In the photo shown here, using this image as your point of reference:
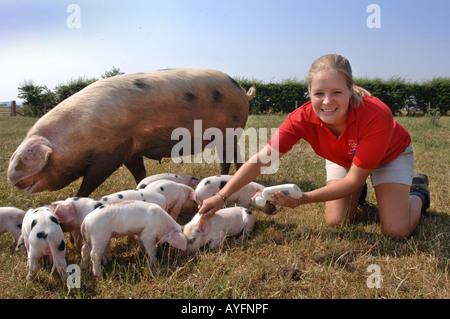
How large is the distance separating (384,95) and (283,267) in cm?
2394

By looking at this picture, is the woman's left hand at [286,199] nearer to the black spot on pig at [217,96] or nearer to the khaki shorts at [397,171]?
the khaki shorts at [397,171]

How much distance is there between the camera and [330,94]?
101 inches

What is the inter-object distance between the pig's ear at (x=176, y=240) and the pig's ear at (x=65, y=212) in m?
0.90

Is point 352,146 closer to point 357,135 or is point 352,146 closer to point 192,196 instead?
point 357,135

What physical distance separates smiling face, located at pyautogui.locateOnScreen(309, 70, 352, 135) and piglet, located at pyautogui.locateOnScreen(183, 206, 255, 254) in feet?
3.91

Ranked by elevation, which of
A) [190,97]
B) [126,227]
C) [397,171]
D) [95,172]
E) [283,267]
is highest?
[190,97]

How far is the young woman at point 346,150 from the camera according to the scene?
258cm

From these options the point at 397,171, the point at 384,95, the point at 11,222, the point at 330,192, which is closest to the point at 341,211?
the point at 397,171

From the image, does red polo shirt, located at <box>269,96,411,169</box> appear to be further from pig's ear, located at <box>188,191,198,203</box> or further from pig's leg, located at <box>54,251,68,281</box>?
pig's leg, located at <box>54,251,68,281</box>

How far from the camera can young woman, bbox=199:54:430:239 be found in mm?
2576

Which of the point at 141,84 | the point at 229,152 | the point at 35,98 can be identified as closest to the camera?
the point at 141,84

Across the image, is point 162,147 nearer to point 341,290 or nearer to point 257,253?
point 257,253

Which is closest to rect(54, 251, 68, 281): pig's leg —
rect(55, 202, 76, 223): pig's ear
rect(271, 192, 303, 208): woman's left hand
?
rect(55, 202, 76, 223): pig's ear
